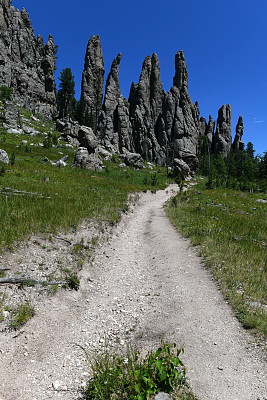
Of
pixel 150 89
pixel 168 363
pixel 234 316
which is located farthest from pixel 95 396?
pixel 150 89

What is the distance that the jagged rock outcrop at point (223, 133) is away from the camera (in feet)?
486

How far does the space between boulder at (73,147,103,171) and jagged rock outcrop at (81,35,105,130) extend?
94.6 meters

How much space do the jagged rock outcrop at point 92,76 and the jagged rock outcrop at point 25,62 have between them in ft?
62.7

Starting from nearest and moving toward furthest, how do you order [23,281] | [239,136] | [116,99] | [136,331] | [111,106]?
[136,331]
[23,281]
[111,106]
[116,99]
[239,136]

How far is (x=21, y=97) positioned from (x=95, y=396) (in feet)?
407

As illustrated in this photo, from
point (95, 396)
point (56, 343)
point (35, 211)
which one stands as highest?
point (35, 211)

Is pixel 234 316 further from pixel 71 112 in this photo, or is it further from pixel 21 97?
pixel 21 97

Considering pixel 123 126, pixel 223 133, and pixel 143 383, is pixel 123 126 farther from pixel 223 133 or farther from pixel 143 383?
pixel 143 383

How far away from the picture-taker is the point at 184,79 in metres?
136

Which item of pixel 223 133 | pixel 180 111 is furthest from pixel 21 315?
pixel 223 133

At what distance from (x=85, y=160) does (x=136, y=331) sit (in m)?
37.3

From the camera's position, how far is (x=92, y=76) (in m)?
125

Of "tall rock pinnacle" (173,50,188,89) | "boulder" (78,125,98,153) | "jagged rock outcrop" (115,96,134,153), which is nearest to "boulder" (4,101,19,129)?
"boulder" (78,125,98,153)

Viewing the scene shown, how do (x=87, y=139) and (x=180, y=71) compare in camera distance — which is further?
(x=180, y=71)
